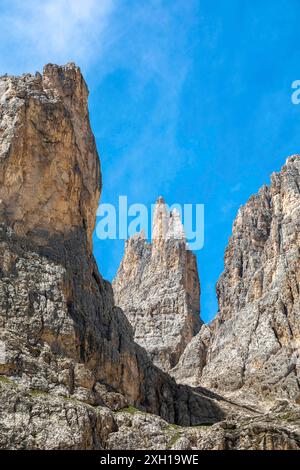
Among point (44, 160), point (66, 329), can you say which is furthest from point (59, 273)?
point (44, 160)

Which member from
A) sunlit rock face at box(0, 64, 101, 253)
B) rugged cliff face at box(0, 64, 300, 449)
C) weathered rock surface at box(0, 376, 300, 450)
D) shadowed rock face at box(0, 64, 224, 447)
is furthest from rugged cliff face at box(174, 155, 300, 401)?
weathered rock surface at box(0, 376, 300, 450)

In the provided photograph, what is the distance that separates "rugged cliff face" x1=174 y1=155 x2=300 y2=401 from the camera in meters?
137

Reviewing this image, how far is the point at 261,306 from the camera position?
15450cm

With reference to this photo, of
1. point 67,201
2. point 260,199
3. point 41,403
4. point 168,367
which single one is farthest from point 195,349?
point 41,403

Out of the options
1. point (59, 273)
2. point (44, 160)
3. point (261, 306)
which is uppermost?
point (44, 160)

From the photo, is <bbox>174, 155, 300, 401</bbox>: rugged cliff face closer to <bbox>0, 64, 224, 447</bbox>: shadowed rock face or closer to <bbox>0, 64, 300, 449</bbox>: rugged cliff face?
<bbox>0, 64, 300, 449</bbox>: rugged cliff face

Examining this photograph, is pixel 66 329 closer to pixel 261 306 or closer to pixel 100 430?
pixel 100 430

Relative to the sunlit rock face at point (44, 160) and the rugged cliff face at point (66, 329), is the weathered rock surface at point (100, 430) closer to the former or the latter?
the rugged cliff face at point (66, 329)

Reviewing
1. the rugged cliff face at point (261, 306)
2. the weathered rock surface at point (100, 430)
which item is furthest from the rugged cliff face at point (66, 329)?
the rugged cliff face at point (261, 306)

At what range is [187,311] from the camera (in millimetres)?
197250

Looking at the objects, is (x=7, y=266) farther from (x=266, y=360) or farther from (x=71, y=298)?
(x=266, y=360)

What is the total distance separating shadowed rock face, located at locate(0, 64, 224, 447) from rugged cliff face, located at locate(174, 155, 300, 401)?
15.9 meters

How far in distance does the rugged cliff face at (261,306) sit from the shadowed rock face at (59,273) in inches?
626

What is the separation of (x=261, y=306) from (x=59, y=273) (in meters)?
60.0
